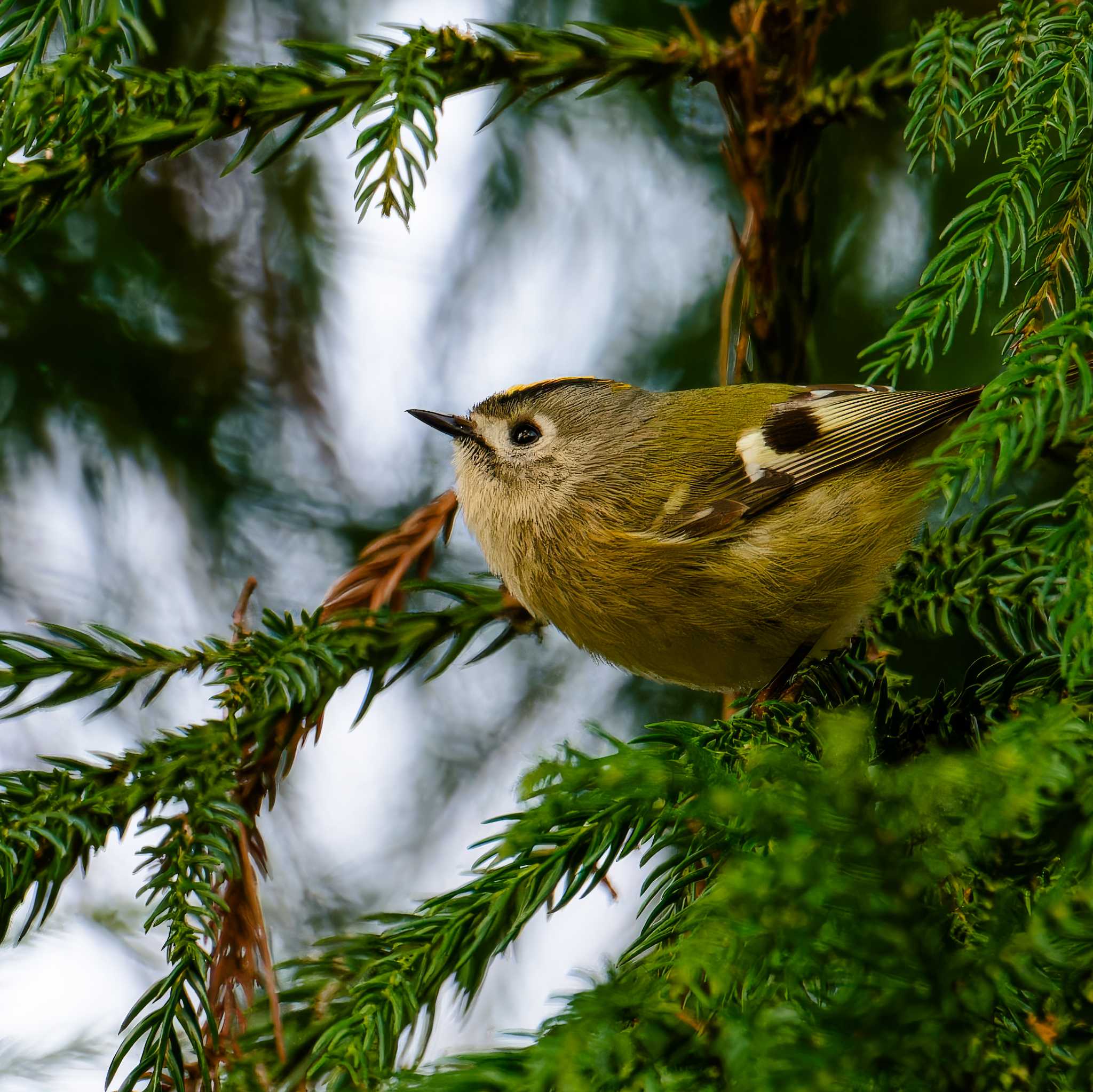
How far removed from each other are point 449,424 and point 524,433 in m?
0.14

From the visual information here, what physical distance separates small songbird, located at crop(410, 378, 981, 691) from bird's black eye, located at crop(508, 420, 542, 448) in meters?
0.02

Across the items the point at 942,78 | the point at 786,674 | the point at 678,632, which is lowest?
the point at 786,674

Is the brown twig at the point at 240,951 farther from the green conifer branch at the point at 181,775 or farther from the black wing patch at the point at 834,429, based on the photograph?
the black wing patch at the point at 834,429

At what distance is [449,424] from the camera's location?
5.84ft

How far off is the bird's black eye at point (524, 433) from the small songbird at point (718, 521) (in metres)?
0.02

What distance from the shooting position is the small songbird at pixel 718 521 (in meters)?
1.49

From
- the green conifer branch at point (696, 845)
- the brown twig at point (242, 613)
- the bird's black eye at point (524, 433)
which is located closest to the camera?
the green conifer branch at point (696, 845)

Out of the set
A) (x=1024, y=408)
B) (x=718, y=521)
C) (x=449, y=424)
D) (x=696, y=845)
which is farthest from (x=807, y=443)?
(x=696, y=845)

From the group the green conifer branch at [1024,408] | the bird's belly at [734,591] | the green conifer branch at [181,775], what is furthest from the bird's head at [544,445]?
the green conifer branch at [1024,408]

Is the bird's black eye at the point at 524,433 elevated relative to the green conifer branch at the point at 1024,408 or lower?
lower

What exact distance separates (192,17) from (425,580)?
151cm

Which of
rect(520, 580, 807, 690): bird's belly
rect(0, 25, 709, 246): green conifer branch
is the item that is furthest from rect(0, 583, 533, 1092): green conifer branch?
rect(0, 25, 709, 246): green conifer branch

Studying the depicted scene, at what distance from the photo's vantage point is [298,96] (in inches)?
52.5

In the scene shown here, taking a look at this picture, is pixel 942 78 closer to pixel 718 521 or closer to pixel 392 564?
pixel 718 521
